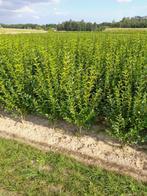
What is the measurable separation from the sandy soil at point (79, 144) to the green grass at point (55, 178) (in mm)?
194

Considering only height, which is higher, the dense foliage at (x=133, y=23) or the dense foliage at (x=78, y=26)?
the dense foliage at (x=133, y=23)

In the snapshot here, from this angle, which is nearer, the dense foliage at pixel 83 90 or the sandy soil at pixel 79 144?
the sandy soil at pixel 79 144

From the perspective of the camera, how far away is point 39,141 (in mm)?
5629

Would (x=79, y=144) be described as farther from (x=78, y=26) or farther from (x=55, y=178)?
(x=78, y=26)

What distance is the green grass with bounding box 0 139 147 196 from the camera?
418 centimetres

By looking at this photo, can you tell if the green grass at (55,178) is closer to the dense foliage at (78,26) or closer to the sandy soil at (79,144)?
the sandy soil at (79,144)

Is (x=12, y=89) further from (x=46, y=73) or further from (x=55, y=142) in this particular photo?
(x=55, y=142)

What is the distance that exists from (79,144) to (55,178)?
999 mm

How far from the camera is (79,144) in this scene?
533 centimetres

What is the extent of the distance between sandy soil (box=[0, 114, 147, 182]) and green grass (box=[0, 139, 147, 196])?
0.19 meters

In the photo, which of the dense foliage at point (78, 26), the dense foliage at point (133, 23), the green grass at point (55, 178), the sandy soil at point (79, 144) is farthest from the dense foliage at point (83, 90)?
the dense foliage at point (78, 26)

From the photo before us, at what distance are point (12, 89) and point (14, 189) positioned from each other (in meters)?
2.25

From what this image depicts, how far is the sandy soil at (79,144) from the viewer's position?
4688mm

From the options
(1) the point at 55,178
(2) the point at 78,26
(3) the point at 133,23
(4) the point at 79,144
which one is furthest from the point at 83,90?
(2) the point at 78,26
